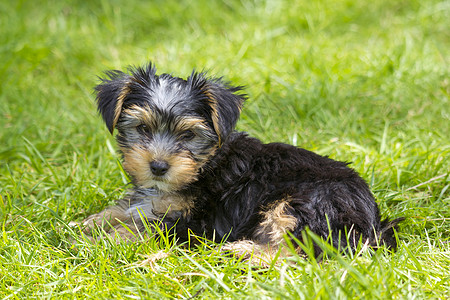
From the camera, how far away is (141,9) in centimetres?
795

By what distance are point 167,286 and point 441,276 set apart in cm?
161

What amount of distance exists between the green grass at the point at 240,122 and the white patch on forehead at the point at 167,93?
93cm

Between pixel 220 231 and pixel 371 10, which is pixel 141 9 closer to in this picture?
pixel 371 10

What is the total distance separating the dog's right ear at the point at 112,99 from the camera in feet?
11.7

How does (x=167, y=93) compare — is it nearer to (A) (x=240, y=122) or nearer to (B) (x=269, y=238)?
(B) (x=269, y=238)

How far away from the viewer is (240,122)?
5508 millimetres

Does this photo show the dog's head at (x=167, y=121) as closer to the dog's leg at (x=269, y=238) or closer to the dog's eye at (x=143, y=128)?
the dog's eye at (x=143, y=128)

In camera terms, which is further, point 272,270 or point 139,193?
point 139,193

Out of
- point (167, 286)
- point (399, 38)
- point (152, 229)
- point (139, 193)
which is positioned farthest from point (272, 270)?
point (399, 38)

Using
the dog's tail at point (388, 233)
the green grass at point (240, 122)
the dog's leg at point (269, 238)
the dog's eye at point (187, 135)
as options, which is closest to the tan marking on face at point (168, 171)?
the dog's eye at point (187, 135)

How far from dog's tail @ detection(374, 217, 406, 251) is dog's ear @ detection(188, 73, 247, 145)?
48.9 inches

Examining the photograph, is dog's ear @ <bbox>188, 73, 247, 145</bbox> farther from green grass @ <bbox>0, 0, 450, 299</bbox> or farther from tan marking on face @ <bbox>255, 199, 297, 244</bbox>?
green grass @ <bbox>0, 0, 450, 299</bbox>

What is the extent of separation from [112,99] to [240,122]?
2150 millimetres

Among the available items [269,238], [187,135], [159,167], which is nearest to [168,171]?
[159,167]
